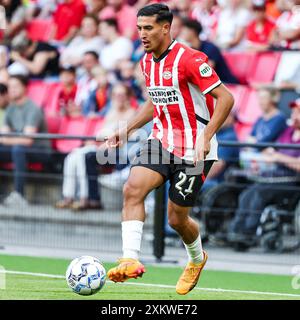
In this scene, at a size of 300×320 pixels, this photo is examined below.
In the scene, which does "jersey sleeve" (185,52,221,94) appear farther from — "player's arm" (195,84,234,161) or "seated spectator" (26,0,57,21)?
"seated spectator" (26,0,57,21)

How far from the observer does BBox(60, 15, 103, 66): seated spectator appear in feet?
57.4

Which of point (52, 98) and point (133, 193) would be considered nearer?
point (133, 193)

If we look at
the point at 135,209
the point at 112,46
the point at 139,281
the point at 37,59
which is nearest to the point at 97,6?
the point at 37,59

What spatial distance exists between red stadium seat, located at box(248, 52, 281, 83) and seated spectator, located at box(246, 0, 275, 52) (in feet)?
1.27

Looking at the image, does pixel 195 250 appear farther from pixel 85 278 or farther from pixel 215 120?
pixel 215 120

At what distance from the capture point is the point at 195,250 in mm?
9312

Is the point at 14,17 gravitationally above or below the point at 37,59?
above

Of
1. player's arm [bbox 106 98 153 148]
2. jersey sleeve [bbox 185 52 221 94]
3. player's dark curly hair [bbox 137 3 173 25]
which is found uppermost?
player's dark curly hair [bbox 137 3 173 25]

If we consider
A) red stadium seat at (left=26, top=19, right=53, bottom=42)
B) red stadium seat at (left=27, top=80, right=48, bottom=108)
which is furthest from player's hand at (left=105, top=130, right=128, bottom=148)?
red stadium seat at (left=26, top=19, right=53, bottom=42)

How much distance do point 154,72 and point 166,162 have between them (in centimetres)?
82

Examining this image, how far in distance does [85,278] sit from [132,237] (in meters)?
0.53

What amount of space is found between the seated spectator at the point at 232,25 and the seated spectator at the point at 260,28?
132 mm

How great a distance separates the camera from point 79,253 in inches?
519
